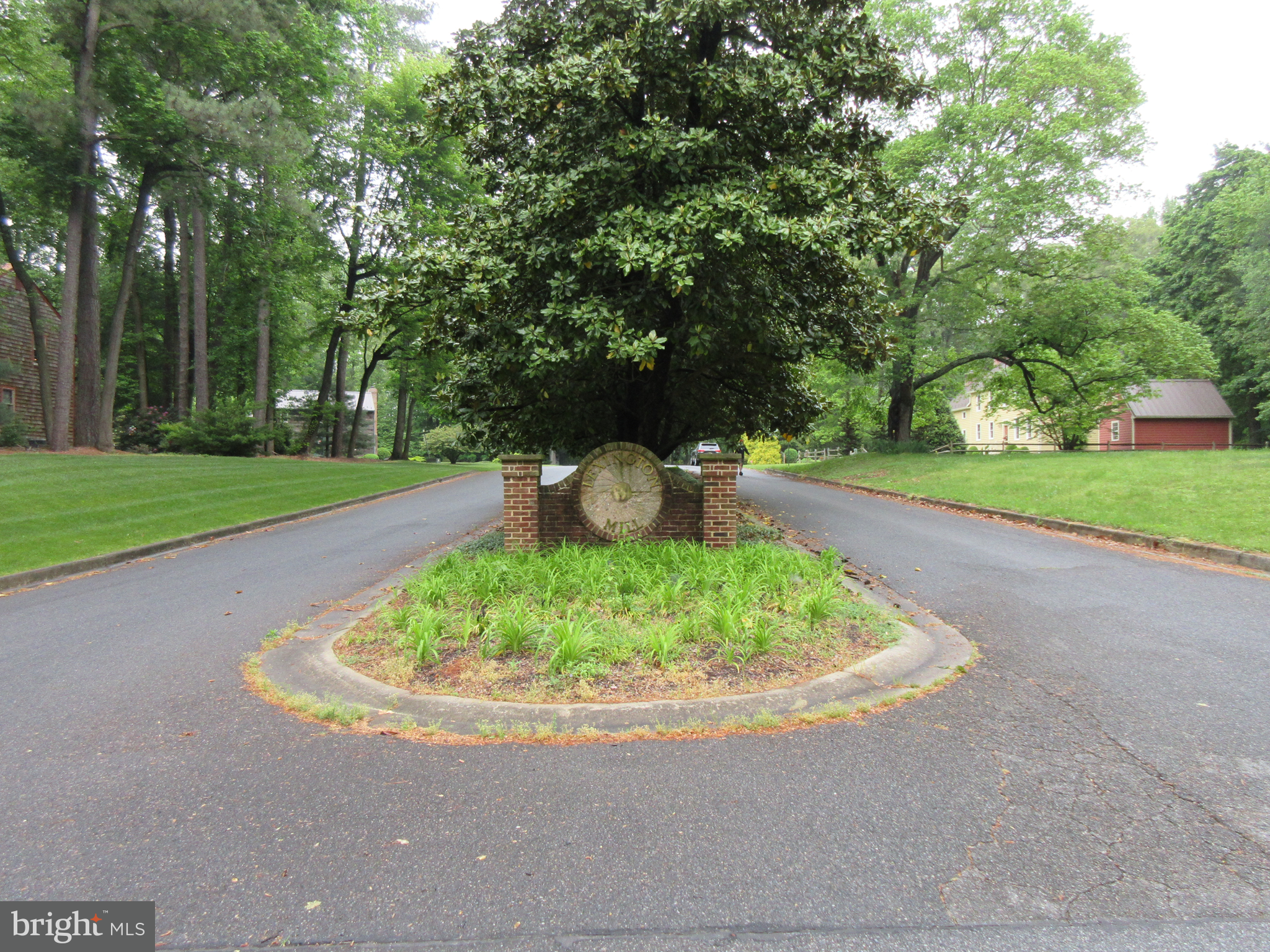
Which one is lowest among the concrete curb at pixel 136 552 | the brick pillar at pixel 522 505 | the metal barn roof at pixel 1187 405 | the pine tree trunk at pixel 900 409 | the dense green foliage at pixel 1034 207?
the concrete curb at pixel 136 552

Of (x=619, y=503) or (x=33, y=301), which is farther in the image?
(x=33, y=301)

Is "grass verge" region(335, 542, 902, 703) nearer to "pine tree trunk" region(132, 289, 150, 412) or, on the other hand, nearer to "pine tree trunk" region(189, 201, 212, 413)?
"pine tree trunk" region(189, 201, 212, 413)

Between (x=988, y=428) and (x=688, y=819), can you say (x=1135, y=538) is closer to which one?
(x=688, y=819)

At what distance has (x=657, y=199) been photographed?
23.3ft

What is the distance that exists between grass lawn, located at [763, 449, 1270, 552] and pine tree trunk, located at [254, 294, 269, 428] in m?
22.6

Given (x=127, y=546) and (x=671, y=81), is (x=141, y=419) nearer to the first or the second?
(x=127, y=546)

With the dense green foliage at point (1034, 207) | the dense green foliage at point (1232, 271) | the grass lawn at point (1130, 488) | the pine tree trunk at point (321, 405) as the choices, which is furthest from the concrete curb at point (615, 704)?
the dense green foliage at point (1232, 271)

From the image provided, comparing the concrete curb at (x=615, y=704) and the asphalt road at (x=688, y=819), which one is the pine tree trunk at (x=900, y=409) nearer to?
the asphalt road at (x=688, y=819)

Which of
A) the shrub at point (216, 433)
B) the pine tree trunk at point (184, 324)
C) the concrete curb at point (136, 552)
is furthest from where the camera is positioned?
the pine tree trunk at point (184, 324)

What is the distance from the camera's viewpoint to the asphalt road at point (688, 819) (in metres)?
2.15

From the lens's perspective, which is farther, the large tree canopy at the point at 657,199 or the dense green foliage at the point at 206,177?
the dense green foliage at the point at 206,177

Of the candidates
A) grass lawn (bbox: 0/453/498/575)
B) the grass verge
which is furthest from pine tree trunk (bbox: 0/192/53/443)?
the grass verge

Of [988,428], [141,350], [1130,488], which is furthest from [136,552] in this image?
[988,428]

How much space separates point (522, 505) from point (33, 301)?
2490 cm
